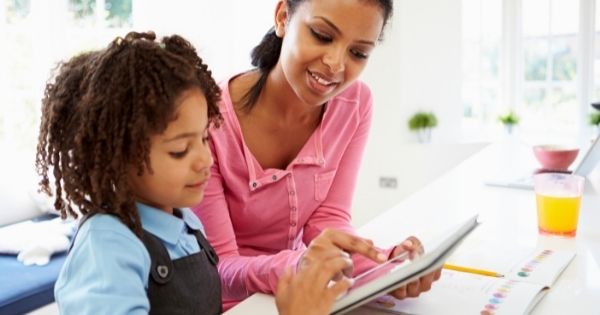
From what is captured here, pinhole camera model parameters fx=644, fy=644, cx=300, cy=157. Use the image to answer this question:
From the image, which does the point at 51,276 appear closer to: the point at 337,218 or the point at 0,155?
the point at 0,155

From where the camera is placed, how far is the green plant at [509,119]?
4.38 meters

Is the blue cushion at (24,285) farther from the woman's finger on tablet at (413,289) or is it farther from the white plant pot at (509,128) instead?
Answer: the white plant pot at (509,128)

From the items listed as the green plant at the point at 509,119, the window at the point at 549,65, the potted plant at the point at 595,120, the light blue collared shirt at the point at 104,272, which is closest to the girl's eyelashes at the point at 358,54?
the light blue collared shirt at the point at 104,272

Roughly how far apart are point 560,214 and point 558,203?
0.08 feet

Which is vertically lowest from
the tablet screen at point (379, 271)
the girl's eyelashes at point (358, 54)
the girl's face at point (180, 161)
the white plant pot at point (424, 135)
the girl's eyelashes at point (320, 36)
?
the white plant pot at point (424, 135)

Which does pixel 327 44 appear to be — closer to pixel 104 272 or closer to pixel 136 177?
pixel 136 177

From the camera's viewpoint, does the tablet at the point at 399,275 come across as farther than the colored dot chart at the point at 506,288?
No

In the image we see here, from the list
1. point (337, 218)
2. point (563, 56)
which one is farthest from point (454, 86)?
point (337, 218)

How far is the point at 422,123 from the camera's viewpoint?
429cm

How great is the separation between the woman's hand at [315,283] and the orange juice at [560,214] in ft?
2.09

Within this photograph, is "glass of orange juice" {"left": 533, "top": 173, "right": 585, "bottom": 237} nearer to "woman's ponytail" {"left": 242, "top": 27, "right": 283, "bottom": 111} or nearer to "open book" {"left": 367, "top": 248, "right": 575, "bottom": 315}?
"open book" {"left": 367, "top": 248, "right": 575, "bottom": 315}

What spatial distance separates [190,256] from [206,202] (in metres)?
0.27

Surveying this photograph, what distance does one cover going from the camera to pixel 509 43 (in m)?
4.47

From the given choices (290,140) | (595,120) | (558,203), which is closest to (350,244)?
(290,140)
